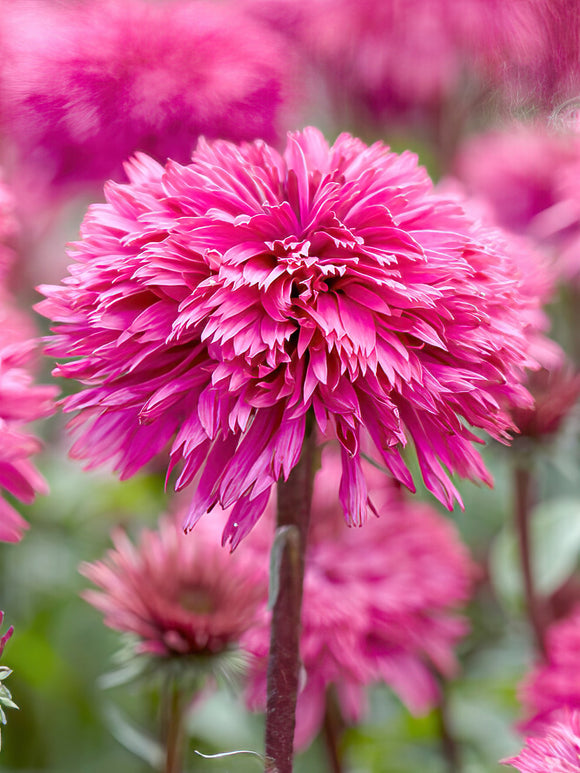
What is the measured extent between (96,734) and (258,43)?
44 centimetres

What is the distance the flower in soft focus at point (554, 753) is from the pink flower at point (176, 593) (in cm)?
15

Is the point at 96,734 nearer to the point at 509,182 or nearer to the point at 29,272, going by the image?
the point at 29,272

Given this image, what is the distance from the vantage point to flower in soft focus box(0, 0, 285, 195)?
0.42 metres

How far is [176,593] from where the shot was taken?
44cm

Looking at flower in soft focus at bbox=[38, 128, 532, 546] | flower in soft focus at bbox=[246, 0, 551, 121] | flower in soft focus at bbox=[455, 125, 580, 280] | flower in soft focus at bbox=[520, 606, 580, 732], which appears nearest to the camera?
flower in soft focus at bbox=[38, 128, 532, 546]

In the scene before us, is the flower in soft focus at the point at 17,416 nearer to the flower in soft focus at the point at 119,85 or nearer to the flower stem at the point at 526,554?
the flower in soft focus at the point at 119,85

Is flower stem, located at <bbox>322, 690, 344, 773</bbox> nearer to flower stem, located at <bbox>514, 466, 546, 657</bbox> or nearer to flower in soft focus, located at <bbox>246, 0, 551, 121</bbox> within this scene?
flower stem, located at <bbox>514, 466, 546, 657</bbox>

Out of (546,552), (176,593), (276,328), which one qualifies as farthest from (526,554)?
(276,328)

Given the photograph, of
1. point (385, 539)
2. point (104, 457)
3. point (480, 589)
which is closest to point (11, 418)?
point (104, 457)

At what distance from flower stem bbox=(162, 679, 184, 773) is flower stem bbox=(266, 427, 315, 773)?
0.37 feet

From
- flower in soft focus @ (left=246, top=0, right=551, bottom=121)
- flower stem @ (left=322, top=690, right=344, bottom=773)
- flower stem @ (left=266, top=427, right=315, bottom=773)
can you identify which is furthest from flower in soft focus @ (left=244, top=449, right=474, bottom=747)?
flower in soft focus @ (left=246, top=0, right=551, bottom=121)

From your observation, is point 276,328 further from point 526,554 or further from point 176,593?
point 526,554

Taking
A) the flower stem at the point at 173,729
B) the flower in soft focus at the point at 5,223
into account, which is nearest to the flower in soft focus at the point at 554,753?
the flower stem at the point at 173,729

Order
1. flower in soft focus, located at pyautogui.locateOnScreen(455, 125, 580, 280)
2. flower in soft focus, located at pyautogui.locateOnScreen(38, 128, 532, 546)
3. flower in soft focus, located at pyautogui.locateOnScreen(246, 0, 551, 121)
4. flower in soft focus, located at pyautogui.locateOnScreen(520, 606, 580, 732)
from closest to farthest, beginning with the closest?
1. flower in soft focus, located at pyautogui.locateOnScreen(38, 128, 532, 546)
2. flower in soft focus, located at pyautogui.locateOnScreen(520, 606, 580, 732)
3. flower in soft focus, located at pyautogui.locateOnScreen(246, 0, 551, 121)
4. flower in soft focus, located at pyautogui.locateOnScreen(455, 125, 580, 280)
